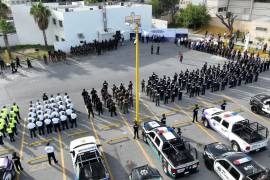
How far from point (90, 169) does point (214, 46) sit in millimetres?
24633

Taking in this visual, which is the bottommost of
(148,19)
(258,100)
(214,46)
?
(258,100)

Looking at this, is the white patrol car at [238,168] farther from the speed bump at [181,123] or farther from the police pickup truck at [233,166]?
the speed bump at [181,123]

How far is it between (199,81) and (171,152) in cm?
995

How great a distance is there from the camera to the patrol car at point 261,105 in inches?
699

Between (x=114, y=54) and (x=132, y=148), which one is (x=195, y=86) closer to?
(x=132, y=148)

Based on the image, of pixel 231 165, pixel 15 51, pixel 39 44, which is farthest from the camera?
pixel 39 44

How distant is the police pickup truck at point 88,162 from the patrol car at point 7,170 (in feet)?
10.0

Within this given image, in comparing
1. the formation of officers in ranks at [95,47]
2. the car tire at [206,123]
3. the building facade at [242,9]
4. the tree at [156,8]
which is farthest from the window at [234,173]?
the tree at [156,8]

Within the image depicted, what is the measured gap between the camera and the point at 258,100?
60.3 feet

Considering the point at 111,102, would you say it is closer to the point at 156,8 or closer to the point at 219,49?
the point at 219,49

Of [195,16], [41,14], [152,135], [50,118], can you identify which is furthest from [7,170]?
[195,16]

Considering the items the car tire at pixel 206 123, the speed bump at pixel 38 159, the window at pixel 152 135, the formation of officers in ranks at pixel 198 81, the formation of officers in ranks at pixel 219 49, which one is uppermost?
the formation of officers in ranks at pixel 219 49

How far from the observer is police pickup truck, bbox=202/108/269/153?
13.9 metres

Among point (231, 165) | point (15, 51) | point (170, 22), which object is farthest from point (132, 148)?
point (170, 22)
